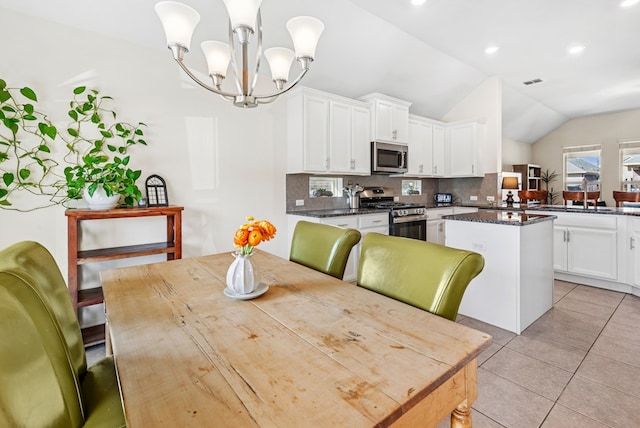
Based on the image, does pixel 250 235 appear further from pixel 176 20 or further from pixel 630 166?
pixel 630 166

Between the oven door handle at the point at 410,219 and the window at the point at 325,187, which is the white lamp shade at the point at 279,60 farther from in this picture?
the oven door handle at the point at 410,219

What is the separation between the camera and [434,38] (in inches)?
150

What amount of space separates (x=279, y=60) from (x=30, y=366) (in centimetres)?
168

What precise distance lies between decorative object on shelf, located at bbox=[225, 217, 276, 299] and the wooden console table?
1.52 m

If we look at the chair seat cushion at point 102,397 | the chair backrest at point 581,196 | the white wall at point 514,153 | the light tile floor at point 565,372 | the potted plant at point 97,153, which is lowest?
the light tile floor at point 565,372

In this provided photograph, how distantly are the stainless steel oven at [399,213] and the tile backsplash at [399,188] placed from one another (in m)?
0.17

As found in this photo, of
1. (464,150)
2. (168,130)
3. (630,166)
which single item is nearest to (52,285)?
(168,130)

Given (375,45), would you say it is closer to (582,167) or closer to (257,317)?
(257,317)

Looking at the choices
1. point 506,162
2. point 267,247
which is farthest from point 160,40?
point 506,162

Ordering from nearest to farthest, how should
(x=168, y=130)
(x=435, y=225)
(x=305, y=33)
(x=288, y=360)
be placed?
(x=288, y=360)
(x=305, y=33)
(x=168, y=130)
(x=435, y=225)

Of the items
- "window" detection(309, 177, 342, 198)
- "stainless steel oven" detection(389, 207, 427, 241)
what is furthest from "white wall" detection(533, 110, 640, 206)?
"window" detection(309, 177, 342, 198)

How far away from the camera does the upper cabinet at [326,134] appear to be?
363 centimetres

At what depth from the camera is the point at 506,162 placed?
7.61 meters

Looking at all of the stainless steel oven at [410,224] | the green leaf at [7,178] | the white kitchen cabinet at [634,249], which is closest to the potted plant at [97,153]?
the green leaf at [7,178]
